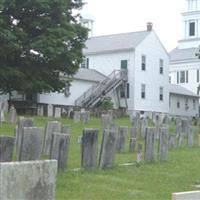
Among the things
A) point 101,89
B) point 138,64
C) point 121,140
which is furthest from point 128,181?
point 138,64

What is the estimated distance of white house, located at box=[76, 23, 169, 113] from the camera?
2375 inches

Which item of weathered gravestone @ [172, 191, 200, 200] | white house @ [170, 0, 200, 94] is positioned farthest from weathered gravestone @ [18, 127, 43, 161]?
white house @ [170, 0, 200, 94]

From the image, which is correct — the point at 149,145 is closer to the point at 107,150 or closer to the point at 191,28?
the point at 107,150

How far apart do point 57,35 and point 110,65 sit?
2184 centimetres

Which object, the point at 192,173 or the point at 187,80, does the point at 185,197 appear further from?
the point at 187,80

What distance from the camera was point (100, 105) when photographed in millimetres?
55000

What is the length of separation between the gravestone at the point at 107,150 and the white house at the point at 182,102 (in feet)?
176

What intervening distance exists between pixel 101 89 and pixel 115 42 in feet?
29.4

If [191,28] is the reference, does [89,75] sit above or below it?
below

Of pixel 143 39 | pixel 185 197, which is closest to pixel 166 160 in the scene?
pixel 185 197

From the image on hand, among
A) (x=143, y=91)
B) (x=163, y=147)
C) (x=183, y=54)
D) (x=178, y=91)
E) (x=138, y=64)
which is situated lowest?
(x=163, y=147)

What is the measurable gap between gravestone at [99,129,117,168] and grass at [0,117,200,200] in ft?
0.71

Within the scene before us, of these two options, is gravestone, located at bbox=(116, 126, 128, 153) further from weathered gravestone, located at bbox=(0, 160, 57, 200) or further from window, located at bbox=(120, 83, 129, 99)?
window, located at bbox=(120, 83, 129, 99)

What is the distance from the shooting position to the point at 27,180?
6.29 meters
